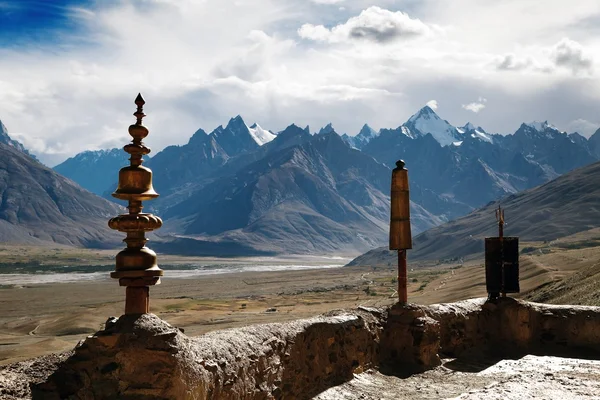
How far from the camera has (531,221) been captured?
458 feet

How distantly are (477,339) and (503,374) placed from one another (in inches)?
83.4

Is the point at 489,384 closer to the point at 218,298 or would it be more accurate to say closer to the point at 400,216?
the point at 400,216

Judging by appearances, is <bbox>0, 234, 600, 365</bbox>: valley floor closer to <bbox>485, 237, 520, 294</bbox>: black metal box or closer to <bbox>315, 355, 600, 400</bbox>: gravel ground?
<bbox>485, 237, 520, 294</bbox>: black metal box

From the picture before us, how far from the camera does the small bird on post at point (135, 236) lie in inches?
289

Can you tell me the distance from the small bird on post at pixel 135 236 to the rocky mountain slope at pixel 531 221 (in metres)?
122

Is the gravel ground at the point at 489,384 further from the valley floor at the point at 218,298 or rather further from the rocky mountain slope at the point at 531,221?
the rocky mountain slope at the point at 531,221

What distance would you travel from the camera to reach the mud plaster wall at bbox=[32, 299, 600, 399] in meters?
6.88

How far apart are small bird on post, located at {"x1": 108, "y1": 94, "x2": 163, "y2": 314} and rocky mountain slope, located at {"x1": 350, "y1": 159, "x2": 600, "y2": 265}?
122 meters

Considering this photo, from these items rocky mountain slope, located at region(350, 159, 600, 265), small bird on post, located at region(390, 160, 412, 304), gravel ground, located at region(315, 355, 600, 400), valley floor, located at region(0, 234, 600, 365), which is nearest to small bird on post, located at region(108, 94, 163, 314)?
gravel ground, located at region(315, 355, 600, 400)

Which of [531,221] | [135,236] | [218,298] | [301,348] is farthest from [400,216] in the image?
[531,221]

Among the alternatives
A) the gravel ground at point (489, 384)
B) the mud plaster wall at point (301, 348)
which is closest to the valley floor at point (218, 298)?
the mud plaster wall at point (301, 348)

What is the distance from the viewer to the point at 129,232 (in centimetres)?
742

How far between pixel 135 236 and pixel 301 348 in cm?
345

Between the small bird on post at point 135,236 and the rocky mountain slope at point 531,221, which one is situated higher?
the rocky mountain slope at point 531,221
